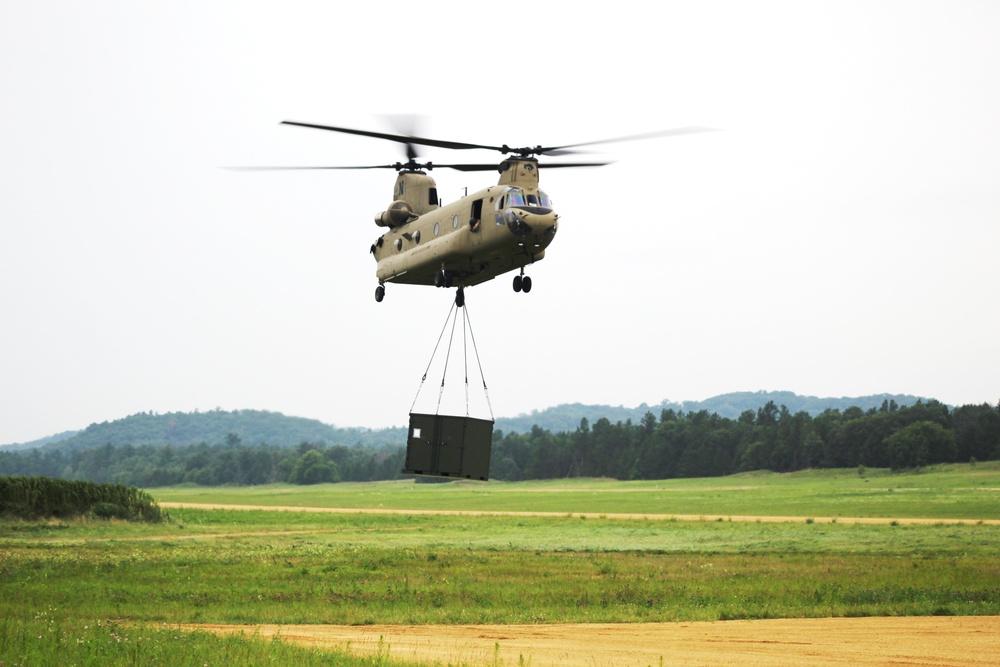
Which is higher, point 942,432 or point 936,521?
point 942,432

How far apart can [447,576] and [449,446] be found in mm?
9364

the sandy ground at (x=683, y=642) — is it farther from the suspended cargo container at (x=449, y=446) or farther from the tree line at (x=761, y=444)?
the tree line at (x=761, y=444)

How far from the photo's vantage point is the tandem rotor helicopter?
2912 centimetres

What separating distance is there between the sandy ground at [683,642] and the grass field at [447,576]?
150 centimetres

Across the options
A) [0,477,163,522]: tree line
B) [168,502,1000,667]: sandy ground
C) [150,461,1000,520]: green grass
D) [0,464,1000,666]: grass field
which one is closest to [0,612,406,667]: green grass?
[0,464,1000,666]: grass field

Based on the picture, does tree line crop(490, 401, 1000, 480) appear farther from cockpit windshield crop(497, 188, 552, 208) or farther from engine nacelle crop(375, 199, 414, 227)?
cockpit windshield crop(497, 188, 552, 208)

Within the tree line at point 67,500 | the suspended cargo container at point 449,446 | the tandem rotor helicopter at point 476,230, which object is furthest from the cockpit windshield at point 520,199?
the tree line at point 67,500

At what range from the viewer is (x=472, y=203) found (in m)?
30.4

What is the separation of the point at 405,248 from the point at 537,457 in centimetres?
15146

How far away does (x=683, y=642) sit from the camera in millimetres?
24531

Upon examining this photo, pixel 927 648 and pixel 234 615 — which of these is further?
pixel 234 615

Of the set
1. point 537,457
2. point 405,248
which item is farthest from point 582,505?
point 537,457

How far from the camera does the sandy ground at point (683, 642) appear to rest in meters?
22.1

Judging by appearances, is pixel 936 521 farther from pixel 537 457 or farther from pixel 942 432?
pixel 537 457
